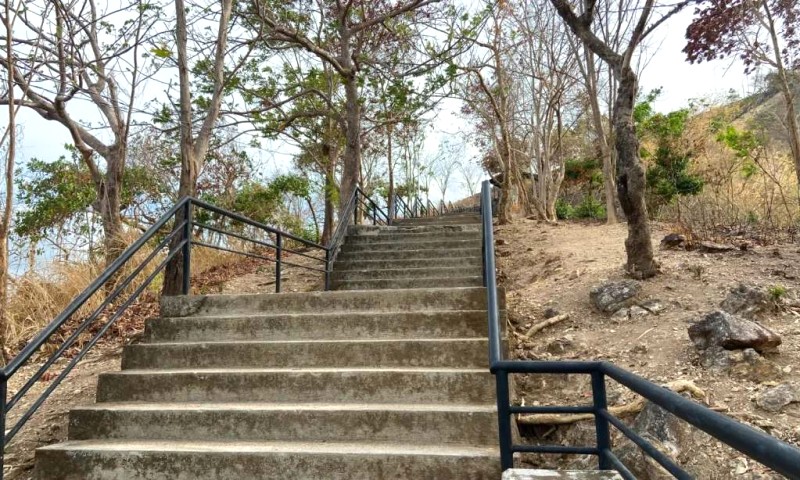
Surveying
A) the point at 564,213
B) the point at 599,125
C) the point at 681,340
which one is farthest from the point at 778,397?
the point at 564,213

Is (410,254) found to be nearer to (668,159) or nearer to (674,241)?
(674,241)

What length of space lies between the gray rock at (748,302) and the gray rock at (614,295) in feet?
2.40

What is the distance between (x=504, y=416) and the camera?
7.12ft

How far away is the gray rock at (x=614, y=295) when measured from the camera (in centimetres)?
445

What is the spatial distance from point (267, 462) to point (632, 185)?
4.13 m

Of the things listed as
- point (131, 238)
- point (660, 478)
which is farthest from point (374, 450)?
point (131, 238)

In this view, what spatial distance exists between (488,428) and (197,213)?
1093 centimetres

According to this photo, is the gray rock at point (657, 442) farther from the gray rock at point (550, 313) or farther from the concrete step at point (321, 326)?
the gray rock at point (550, 313)

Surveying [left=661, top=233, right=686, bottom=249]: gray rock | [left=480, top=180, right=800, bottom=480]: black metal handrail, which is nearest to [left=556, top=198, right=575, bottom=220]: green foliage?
[left=661, top=233, right=686, bottom=249]: gray rock

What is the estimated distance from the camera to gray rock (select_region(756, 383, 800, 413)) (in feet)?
9.32

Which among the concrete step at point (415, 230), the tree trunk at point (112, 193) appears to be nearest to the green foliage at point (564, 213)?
the concrete step at point (415, 230)

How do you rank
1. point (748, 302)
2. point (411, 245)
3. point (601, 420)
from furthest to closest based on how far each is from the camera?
point (411, 245) < point (748, 302) < point (601, 420)

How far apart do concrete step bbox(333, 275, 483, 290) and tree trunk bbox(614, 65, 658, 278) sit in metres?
1.88

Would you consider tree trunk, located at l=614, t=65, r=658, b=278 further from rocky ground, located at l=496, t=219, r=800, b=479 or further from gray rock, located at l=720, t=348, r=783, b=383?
gray rock, located at l=720, t=348, r=783, b=383
